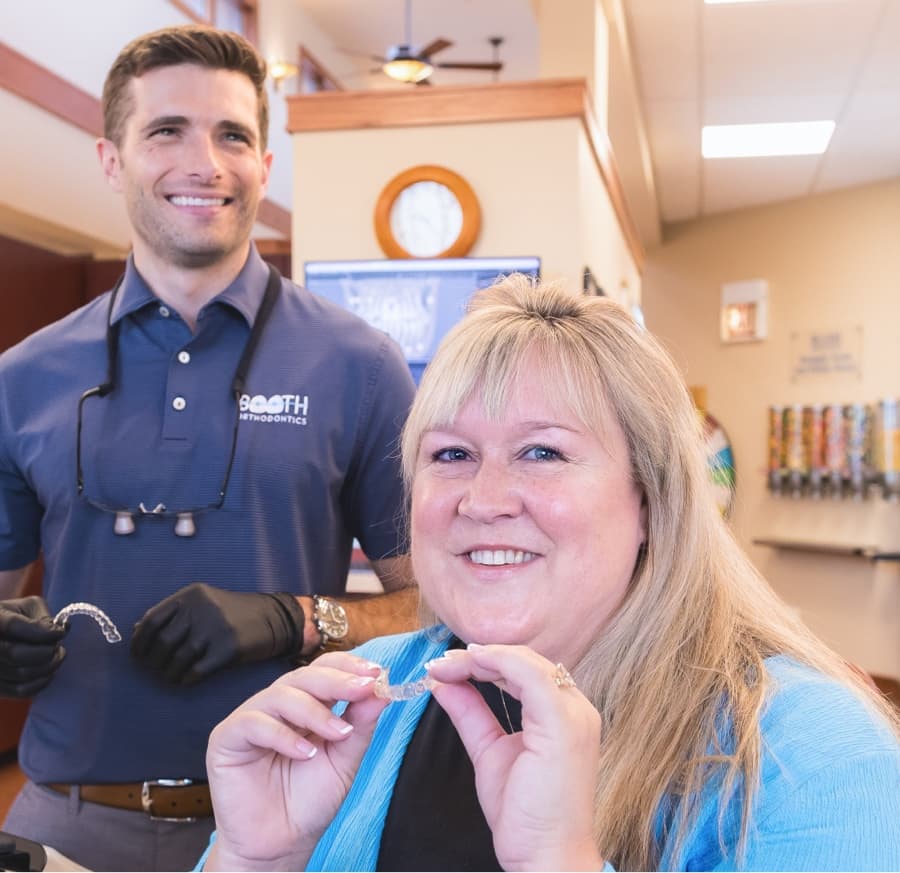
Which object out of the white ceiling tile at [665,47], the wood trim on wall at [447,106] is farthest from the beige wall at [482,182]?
the white ceiling tile at [665,47]

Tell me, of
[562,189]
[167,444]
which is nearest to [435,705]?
[167,444]

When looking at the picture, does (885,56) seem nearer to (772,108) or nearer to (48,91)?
(772,108)

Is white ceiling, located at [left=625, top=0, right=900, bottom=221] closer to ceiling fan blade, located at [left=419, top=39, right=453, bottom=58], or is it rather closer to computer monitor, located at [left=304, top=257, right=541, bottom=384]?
ceiling fan blade, located at [left=419, top=39, right=453, bottom=58]

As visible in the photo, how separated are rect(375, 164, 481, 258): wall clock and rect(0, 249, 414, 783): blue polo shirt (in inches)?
80.6

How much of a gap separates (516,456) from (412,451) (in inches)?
7.2

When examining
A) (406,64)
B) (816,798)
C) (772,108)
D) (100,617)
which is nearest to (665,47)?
(772,108)

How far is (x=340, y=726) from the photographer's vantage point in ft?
3.17

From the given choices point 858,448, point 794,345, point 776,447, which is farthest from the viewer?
point 794,345

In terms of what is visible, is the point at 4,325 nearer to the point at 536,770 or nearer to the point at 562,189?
the point at 562,189

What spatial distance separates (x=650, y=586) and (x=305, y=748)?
46 cm

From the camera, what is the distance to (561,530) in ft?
3.62

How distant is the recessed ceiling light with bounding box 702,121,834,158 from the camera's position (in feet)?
21.2

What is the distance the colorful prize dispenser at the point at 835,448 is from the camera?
746 cm

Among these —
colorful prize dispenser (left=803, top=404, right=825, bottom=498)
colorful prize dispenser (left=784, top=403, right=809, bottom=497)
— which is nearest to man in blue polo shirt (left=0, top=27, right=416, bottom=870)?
colorful prize dispenser (left=803, top=404, right=825, bottom=498)
